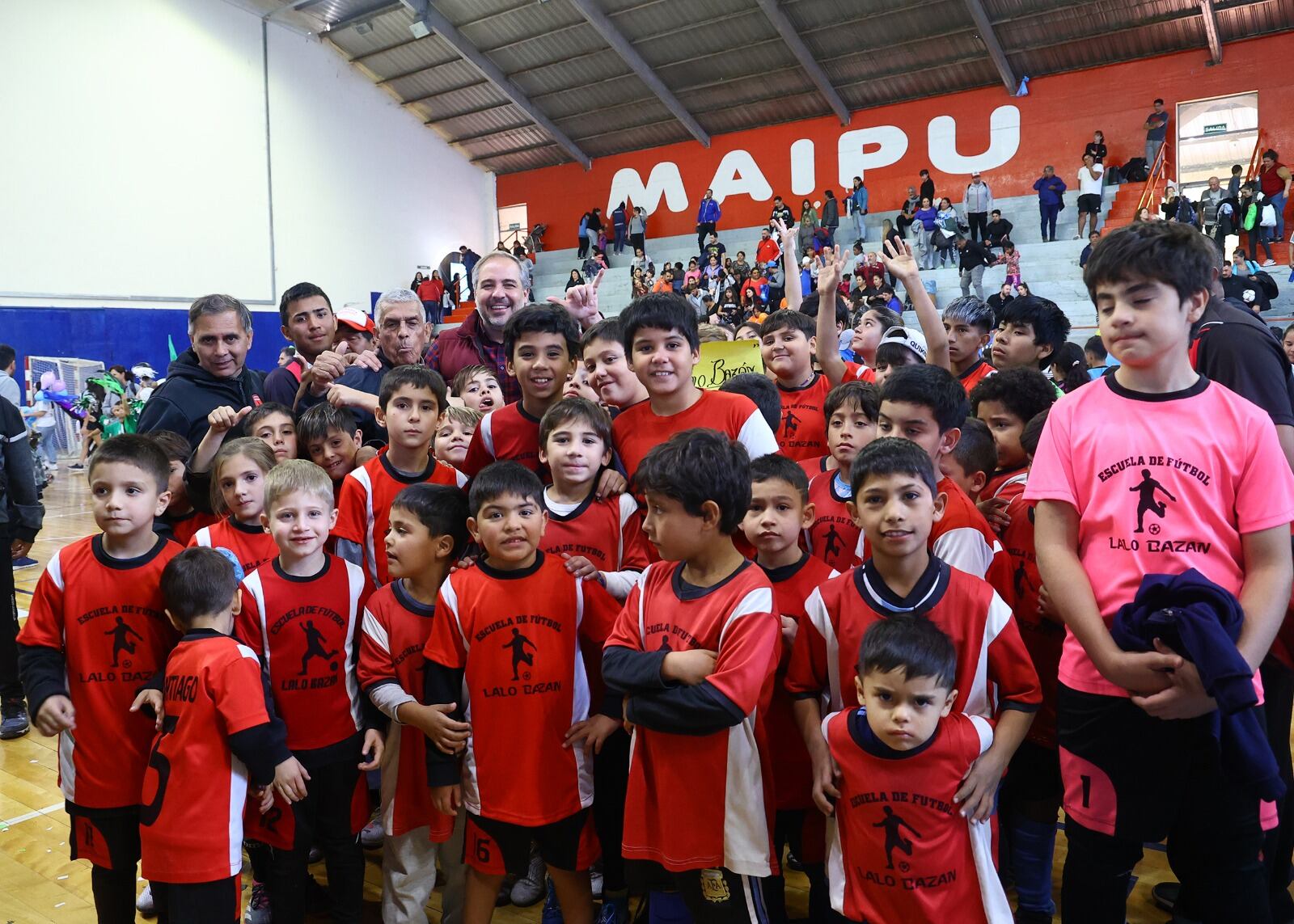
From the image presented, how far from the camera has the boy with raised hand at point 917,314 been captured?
381 centimetres

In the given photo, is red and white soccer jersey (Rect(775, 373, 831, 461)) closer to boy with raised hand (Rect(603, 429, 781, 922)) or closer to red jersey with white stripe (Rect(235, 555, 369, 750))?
boy with raised hand (Rect(603, 429, 781, 922))

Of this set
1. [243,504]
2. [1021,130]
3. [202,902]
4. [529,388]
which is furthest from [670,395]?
[1021,130]

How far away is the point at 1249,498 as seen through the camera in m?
1.83

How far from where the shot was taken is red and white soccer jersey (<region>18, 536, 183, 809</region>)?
2.52 meters

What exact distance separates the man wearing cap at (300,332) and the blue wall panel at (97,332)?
45.6 ft

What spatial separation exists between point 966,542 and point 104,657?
2.51m

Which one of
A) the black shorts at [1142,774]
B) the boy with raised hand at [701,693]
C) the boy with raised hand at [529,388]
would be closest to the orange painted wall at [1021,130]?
the boy with raised hand at [529,388]

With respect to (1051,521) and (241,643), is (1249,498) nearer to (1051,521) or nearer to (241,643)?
(1051,521)

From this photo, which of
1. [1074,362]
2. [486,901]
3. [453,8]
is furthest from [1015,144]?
[486,901]

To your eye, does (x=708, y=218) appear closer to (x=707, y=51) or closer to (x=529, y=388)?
(x=707, y=51)

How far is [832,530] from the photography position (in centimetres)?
282

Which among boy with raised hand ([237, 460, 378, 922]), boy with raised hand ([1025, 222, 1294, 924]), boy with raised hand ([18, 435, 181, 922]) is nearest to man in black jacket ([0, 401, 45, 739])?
boy with raised hand ([18, 435, 181, 922])

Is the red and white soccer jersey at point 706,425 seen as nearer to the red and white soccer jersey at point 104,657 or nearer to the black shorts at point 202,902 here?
the red and white soccer jersey at point 104,657

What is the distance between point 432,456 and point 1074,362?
3.11 metres
